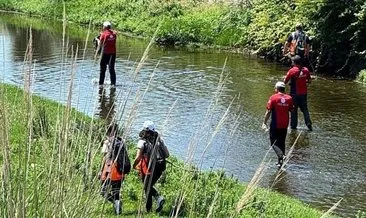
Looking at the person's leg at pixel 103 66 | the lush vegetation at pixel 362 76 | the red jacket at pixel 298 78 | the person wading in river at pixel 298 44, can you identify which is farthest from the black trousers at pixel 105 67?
the lush vegetation at pixel 362 76

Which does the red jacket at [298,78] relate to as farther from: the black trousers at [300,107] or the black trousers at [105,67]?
the black trousers at [105,67]

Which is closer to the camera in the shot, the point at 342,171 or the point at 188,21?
the point at 342,171

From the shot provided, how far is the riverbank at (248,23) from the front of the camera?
24781 millimetres

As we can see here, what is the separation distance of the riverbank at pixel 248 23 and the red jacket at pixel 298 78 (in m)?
4.48

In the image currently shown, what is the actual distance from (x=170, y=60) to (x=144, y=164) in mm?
17848

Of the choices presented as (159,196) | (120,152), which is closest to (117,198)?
(159,196)

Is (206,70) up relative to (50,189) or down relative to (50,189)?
down

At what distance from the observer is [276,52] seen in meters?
27.7

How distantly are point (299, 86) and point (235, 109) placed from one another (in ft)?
7.75

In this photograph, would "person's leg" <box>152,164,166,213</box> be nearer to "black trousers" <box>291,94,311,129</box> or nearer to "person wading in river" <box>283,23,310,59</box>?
"black trousers" <box>291,94,311,129</box>

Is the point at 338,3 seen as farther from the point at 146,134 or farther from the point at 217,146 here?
the point at 146,134

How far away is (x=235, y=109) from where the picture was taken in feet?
59.0

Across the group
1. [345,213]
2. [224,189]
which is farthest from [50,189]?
[345,213]

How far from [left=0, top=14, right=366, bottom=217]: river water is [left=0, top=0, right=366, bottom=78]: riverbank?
1.28 meters
